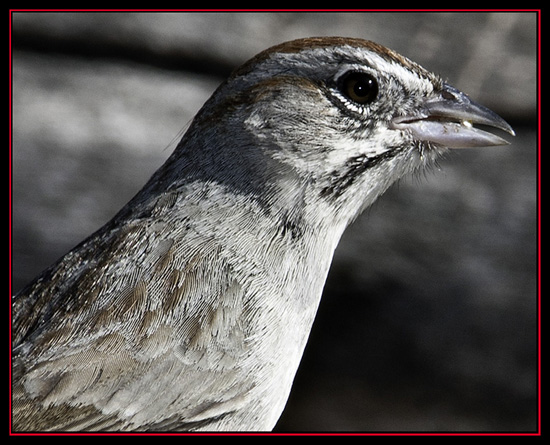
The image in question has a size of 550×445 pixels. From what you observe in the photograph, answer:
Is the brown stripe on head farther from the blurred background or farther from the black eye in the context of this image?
the blurred background

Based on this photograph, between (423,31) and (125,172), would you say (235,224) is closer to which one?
(125,172)

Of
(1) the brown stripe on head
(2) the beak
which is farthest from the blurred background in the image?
(1) the brown stripe on head

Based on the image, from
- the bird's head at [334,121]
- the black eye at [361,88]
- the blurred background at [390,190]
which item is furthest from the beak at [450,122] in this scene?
the blurred background at [390,190]

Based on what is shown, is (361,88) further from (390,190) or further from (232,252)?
(390,190)

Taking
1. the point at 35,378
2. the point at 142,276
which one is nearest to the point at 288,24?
the point at 142,276

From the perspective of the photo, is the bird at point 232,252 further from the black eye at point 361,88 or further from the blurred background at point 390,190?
the blurred background at point 390,190

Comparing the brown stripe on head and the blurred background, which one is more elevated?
the blurred background
